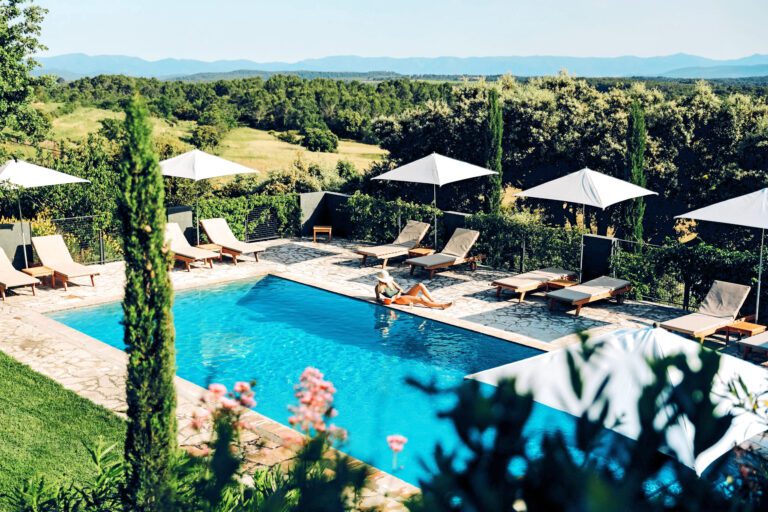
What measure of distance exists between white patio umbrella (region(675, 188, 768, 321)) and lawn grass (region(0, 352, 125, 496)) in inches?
361

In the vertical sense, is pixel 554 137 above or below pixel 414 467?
above

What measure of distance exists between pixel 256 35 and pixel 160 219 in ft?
211

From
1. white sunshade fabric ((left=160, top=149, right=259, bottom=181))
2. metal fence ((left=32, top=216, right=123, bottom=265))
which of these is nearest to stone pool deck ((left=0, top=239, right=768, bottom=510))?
metal fence ((left=32, top=216, right=123, bottom=265))

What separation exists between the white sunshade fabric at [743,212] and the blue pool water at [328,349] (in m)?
3.78

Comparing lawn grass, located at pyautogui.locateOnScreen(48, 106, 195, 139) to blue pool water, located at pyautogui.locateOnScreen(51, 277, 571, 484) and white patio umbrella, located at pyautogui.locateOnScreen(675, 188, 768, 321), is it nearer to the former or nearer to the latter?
blue pool water, located at pyautogui.locateOnScreen(51, 277, 571, 484)

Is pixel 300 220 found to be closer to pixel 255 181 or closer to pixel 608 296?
pixel 255 181

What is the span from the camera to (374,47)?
2608 inches

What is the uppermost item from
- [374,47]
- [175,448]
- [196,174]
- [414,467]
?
[374,47]

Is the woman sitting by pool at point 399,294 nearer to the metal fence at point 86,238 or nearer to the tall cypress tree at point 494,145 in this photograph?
the tall cypress tree at point 494,145

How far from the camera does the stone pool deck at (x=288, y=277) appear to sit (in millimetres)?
9352

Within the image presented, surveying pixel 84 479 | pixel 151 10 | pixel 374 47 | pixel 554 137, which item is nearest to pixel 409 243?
pixel 554 137

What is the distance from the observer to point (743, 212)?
40.4 feet

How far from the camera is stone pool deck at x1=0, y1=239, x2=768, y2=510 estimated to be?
9.35m

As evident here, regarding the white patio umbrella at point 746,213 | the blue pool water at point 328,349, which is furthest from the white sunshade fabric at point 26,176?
the white patio umbrella at point 746,213
